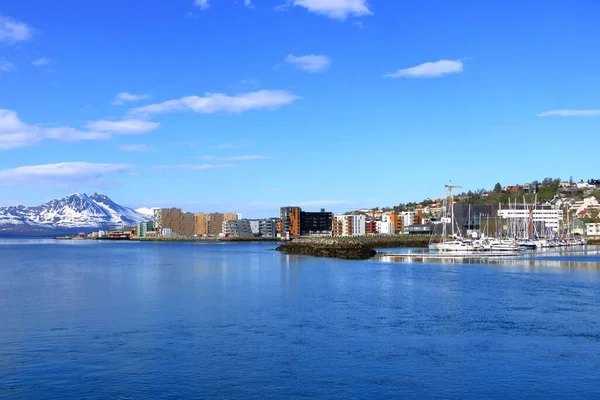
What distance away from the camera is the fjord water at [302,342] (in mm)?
13086

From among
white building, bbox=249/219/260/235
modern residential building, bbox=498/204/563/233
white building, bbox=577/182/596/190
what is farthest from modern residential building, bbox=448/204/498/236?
white building, bbox=249/219/260/235

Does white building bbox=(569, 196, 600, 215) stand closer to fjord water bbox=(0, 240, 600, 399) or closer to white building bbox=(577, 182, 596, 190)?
white building bbox=(577, 182, 596, 190)

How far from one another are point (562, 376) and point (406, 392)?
392 cm

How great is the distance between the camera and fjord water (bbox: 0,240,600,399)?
515 inches

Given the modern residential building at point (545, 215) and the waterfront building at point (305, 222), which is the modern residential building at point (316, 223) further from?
the modern residential building at point (545, 215)

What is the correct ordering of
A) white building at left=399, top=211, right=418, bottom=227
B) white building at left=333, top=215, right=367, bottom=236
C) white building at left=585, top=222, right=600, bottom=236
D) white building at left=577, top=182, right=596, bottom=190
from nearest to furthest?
white building at left=585, top=222, right=600, bottom=236 → white building at left=333, top=215, right=367, bottom=236 → white building at left=399, top=211, right=418, bottom=227 → white building at left=577, top=182, right=596, bottom=190

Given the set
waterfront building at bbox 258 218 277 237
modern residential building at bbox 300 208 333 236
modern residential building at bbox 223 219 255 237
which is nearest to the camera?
modern residential building at bbox 300 208 333 236

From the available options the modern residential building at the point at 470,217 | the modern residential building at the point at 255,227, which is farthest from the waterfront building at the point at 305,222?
the modern residential building at the point at 470,217

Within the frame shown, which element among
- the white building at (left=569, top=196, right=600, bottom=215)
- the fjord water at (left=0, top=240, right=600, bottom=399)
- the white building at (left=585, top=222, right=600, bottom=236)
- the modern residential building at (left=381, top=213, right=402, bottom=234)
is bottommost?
the fjord water at (left=0, top=240, right=600, bottom=399)

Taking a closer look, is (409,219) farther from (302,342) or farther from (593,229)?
(302,342)

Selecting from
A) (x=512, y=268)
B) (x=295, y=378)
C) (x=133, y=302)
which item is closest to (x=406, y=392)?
(x=295, y=378)

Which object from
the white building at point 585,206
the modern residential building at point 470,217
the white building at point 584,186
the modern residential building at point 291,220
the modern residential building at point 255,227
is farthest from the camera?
the modern residential building at point 255,227

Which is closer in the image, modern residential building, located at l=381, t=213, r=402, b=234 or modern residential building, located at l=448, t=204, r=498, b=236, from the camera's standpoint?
modern residential building, located at l=448, t=204, r=498, b=236

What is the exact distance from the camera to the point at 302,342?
17.1 m
